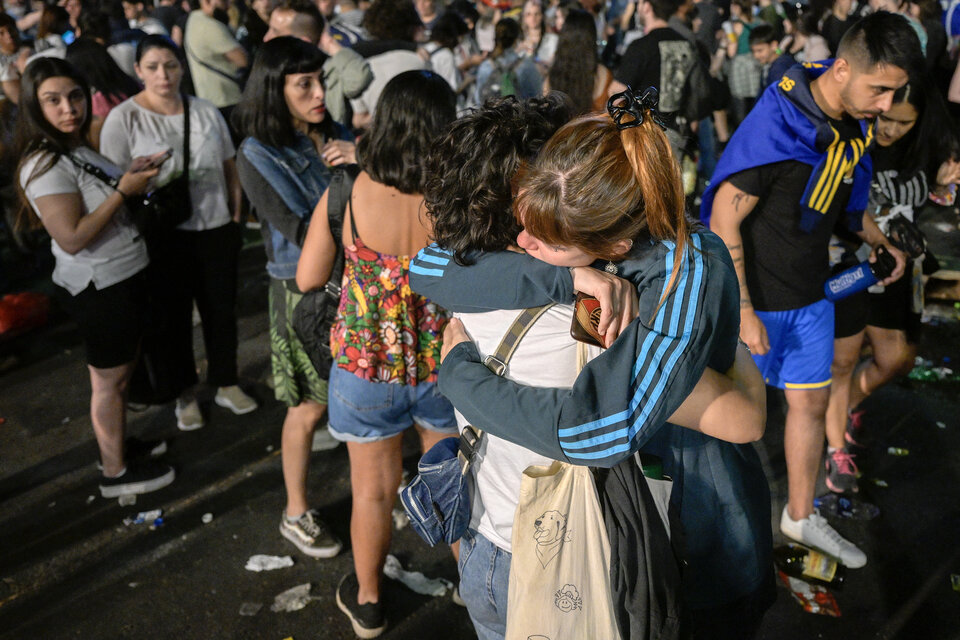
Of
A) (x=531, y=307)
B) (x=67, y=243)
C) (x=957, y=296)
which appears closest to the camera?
(x=531, y=307)

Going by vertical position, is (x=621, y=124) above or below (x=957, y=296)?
above

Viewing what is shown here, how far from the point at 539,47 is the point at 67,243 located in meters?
5.81

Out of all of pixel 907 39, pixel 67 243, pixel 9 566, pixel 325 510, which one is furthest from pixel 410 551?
pixel 907 39

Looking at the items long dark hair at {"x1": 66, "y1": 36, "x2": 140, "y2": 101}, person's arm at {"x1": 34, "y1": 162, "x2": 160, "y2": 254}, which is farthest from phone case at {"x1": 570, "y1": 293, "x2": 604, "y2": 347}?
long dark hair at {"x1": 66, "y1": 36, "x2": 140, "y2": 101}

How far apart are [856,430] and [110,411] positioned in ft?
12.6

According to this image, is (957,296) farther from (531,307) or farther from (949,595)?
(531,307)

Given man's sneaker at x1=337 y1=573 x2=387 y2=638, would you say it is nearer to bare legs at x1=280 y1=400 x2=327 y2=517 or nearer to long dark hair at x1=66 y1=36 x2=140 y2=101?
bare legs at x1=280 y1=400 x2=327 y2=517

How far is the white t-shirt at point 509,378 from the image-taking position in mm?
1469

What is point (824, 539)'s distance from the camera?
3.21 m

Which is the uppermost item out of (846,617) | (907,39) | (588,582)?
(907,39)

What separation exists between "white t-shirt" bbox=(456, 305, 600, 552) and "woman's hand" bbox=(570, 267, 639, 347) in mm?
84

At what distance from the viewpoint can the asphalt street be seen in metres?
2.99

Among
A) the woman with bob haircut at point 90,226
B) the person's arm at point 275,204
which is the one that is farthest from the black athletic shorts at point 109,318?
the person's arm at point 275,204

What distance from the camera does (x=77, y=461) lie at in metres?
4.10
